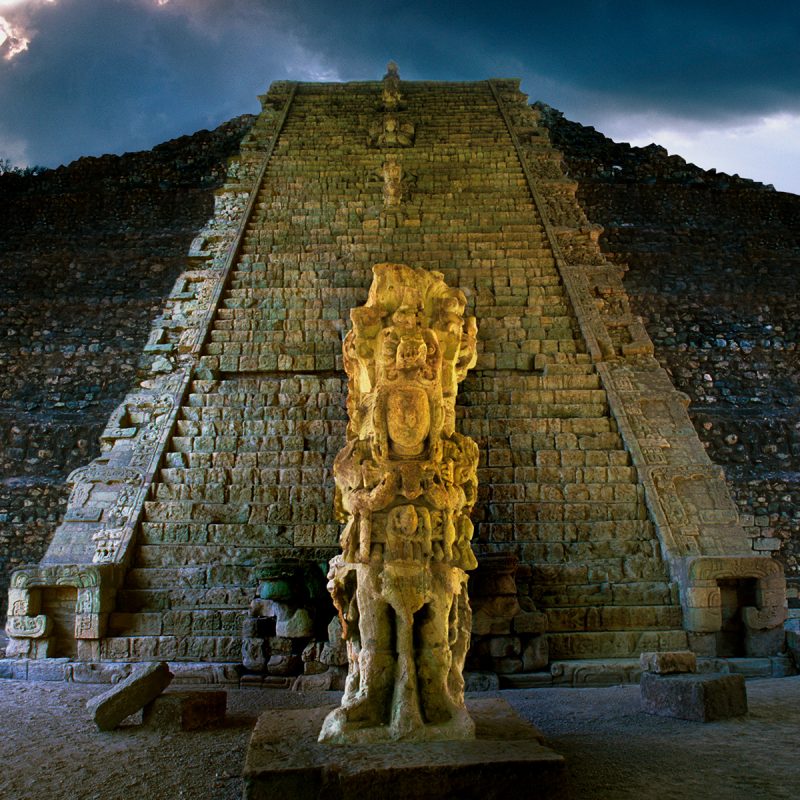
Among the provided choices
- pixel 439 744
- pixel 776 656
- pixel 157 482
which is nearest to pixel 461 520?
pixel 439 744

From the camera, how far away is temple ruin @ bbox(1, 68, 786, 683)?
5.32 metres

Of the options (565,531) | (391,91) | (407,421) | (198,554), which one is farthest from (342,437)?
(391,91)

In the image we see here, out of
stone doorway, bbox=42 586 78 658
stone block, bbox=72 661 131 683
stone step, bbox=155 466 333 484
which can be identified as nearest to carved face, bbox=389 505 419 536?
stone block, bbox=72 661 131 683

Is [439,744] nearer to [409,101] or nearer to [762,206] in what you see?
[762,206]

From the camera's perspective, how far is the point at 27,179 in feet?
45.7

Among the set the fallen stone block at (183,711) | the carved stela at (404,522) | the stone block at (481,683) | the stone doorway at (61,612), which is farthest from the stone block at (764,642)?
the stone doorway at (61,612)

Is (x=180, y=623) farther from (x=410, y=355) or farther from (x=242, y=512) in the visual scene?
(x=410, y=355)

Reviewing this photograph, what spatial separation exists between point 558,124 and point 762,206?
4.86 metres

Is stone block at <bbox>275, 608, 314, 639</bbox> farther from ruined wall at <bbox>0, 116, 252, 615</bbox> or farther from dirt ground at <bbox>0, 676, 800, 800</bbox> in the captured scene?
ruined wall at <bbox>0, 116, 252, 615</bbox>

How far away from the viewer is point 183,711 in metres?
4.00

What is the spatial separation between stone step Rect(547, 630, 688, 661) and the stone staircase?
0.01 m

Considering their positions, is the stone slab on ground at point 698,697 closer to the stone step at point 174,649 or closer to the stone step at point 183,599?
the stone step at point 174,649

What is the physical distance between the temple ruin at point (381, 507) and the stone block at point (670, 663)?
0.65 meters

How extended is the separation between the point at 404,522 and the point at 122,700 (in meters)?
1.89
